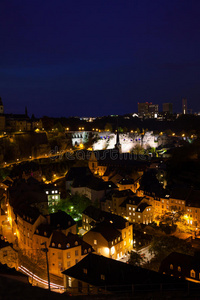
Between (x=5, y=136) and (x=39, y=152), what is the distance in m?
3.41

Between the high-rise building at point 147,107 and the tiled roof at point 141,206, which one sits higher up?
the high-rise building at point 147,107

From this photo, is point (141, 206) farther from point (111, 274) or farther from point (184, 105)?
point (184, 105)

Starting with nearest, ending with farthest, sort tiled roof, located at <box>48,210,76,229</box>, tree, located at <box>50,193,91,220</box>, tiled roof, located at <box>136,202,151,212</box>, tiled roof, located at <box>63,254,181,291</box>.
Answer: tiled roof, located at <box>63,254,181,291</box> < tiled roof, located at <box>48,210,76,229</box> < tiled roof, located at <box>136,202,151,212</box> < tree, located at <box>50,193,91,220</box>

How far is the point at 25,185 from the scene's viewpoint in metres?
17.3

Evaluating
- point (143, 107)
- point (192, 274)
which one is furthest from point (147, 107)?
point (192, 274)

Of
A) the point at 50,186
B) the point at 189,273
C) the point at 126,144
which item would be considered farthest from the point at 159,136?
the point at 189,273

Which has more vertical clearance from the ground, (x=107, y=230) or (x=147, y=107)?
(x=147, y=107)

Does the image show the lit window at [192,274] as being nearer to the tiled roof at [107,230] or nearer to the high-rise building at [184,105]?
the tiled roof at [107,230]

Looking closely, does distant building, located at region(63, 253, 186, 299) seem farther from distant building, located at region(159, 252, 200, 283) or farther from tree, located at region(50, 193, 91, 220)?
tree, located at region(50, 193, 91, 220)

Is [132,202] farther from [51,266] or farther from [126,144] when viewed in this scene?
[126,144]

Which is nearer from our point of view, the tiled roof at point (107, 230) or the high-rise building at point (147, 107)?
the tiled roof at point (107, 230)

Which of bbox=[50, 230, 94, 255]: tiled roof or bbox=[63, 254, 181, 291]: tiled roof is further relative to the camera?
bbox=[50, 230, 94, 255]: tiled roof

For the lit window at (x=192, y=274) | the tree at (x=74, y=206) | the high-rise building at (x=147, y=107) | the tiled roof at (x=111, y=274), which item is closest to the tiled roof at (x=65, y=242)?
the tiled roof at (x=111, y=274)

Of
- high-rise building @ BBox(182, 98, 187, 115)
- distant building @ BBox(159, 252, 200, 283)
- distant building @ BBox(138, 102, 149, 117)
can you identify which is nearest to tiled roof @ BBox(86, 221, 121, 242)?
distant building @ BBox(159, 252, 200, 283)
